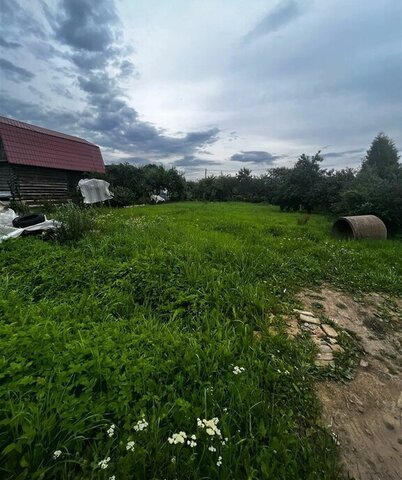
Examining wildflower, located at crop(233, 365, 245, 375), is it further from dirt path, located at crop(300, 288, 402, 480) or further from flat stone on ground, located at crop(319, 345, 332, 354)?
flat stone on ground, located at crop(319, 345, 332, 354)

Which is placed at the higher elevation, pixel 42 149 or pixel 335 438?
pixel 42 149

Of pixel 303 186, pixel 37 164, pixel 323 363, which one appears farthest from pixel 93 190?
pixel 323 363

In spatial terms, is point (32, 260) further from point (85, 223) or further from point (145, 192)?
point (145, 192)

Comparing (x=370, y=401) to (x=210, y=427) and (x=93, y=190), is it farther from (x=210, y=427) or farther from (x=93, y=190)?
(x=93, y=190)

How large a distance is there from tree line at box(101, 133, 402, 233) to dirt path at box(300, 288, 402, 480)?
6.32m

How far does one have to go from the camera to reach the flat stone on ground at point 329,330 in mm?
2518

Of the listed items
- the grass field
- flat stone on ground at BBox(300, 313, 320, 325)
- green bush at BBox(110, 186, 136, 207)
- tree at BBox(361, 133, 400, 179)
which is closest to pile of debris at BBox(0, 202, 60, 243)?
the grass field

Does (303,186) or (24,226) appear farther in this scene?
(303,186)

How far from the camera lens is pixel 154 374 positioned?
1.71m

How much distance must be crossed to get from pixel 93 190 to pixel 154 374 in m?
15.2

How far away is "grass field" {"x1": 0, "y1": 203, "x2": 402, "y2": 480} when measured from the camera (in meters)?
1.19

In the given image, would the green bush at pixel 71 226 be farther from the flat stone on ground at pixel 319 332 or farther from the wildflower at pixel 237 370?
the flat stone on ground at pixel 319 332

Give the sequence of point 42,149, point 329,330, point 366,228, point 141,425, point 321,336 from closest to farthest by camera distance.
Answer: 1. point 141,425
2. point 321,336
3. point 329,330
4. point 366,228
5. point 42,149

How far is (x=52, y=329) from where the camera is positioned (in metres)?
1.96
